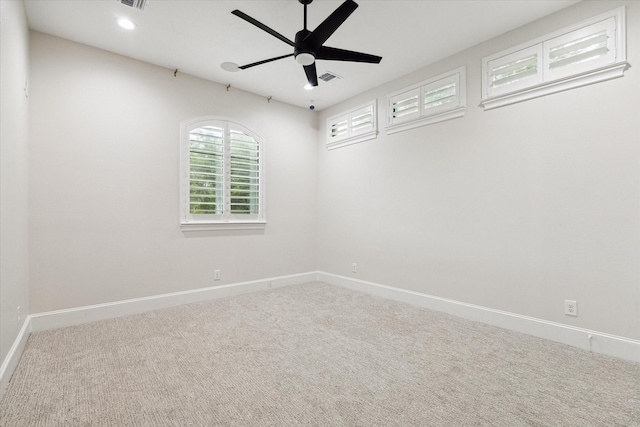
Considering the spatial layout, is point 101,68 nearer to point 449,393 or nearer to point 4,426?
point 4,426

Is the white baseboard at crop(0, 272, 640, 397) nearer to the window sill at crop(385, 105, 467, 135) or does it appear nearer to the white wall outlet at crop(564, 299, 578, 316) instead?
the white wall outlet at crop(564, 299, 578, 316)

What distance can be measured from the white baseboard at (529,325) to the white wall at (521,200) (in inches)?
2.4

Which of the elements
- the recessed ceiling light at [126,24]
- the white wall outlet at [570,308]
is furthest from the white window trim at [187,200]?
the white wall outlet at [570,308]

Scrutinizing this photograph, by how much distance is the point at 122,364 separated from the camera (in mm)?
2391

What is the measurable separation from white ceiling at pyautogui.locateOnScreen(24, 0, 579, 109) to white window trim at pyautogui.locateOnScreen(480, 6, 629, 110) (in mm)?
223

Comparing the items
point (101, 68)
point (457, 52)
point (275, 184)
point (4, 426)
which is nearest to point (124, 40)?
point (101, 68)

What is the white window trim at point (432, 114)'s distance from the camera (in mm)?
3537

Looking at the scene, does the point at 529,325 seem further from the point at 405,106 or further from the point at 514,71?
the point at 405,106

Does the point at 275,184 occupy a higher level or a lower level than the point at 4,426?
higher

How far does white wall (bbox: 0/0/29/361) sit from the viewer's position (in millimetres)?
2033

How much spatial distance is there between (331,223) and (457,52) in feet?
9.70

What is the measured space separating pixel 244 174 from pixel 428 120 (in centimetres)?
263

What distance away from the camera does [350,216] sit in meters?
4.94

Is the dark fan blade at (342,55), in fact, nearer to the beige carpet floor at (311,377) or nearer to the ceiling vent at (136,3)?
the ceiling vent at (136,3)
